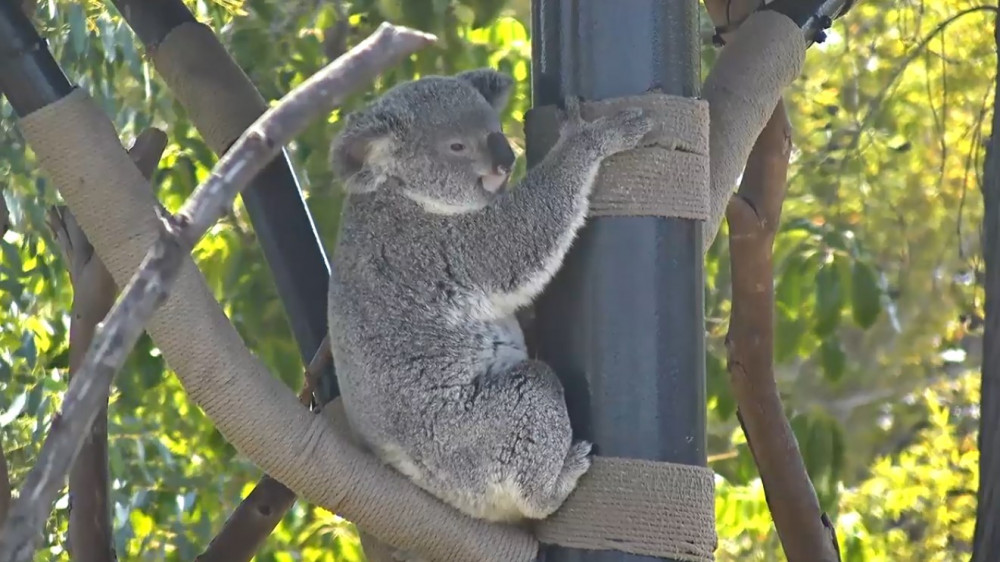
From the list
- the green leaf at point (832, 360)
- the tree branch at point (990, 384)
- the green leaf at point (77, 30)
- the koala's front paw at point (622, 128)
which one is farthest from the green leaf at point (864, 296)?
the green leaf at point (77, 30)

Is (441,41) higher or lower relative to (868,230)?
higher

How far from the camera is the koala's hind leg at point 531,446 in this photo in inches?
87.0

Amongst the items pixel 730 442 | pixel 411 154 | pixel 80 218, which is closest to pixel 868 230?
pixel 730 442

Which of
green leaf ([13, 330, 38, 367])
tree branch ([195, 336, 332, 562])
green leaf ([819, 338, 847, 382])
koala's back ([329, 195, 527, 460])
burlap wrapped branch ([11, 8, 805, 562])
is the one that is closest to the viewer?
burlap wrapped branch ([11, 8, 805, 562])

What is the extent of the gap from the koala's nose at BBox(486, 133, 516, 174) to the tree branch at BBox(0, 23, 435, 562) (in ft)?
4.13

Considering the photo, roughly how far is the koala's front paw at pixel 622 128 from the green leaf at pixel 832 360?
2.03 meters

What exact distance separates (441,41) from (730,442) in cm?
381

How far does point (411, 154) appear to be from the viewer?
280 centimetres

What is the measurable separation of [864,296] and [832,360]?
1.33 feet

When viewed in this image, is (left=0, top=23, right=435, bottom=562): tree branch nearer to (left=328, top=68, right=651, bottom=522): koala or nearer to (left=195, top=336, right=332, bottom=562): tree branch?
(left=328, top=68, right=651, bottom=522): koala

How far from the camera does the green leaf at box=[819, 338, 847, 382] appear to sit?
4.07m

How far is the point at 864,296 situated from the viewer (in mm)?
3719

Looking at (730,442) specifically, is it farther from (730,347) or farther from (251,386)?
(251,386)

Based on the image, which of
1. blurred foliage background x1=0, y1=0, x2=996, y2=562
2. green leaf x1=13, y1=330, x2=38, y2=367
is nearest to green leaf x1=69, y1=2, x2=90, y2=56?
blurred foliage background x1=0, y1=0, x2=996, y2=562
